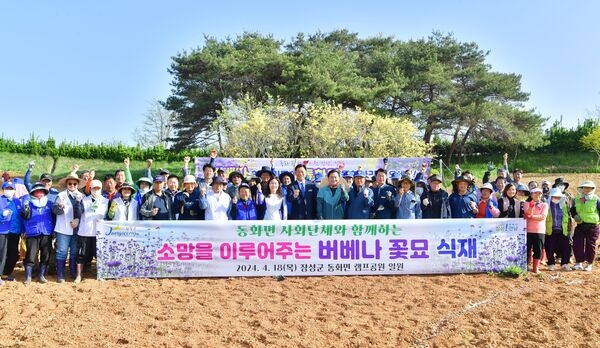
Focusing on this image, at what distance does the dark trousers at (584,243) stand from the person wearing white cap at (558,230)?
140mm

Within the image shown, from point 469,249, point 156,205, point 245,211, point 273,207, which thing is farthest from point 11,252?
point 469,249

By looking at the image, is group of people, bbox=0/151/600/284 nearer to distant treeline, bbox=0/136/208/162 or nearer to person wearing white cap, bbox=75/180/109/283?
person wearing white cap, bbox=75/180/109/283

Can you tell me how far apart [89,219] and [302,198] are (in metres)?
3.11

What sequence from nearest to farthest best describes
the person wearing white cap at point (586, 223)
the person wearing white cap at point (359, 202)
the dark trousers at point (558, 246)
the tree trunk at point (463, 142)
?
1. the person wearing white cap at point (359, 202)
2. the person wearing white cap at point (586, 223)
3. the dark trousers at point (558, 246)
4. the tree trunk at point (463, 142)

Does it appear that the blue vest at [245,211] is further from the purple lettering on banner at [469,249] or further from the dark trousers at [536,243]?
the dark trousers at [536,243]

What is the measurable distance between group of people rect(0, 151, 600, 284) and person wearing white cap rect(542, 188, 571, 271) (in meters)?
0.01

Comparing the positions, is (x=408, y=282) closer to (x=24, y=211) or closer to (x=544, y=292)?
(x=544, y=292)

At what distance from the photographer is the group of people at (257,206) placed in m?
6.90

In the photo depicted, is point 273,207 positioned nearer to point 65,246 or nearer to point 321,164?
point 65,246

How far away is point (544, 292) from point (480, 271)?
1060 millimetres

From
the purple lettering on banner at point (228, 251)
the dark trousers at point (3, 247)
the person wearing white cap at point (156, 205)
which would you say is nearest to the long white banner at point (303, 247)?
the purple lettering on banner at point (228, 251)

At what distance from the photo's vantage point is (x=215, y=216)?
23.9ft

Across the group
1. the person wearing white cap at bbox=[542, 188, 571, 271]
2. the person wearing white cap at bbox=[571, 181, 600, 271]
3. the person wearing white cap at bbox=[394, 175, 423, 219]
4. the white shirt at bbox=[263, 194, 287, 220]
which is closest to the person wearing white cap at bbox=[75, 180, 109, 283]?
the white shirt at bbox=[263, 194, 287, 220]

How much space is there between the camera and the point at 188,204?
7.36 meters
